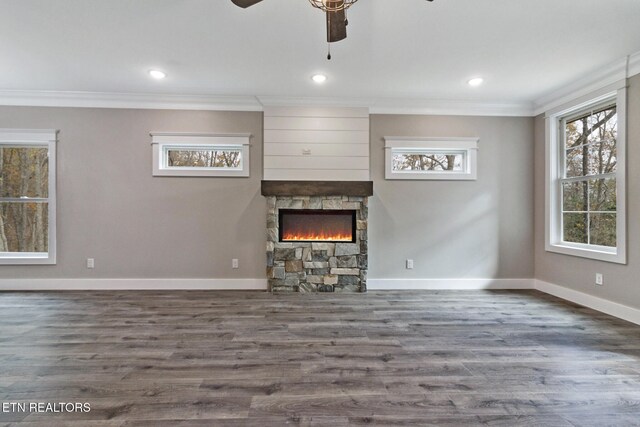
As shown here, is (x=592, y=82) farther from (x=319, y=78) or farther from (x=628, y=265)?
(x=319, y=78)

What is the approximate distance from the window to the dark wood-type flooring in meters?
1.05

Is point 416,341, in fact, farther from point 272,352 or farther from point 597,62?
point 597,62

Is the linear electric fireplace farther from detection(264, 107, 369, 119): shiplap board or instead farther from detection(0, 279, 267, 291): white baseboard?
detection(264, 107, 369, 119): shiplap board

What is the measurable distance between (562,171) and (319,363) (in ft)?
13.3

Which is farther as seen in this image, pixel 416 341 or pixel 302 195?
pixel 302 195

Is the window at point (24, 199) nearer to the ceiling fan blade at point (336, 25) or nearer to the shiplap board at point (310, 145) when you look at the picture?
the shiplap board at point (310, 145)

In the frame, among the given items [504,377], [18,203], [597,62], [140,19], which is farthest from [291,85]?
[18,203]

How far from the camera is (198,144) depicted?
416 cm

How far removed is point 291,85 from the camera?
12.2 ft

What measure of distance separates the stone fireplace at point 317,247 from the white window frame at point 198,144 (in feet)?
1.72

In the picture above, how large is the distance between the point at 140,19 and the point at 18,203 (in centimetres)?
341

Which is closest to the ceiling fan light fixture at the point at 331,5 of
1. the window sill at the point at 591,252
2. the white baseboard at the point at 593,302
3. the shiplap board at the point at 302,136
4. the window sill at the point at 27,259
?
the shiplap board at the point at 302,136

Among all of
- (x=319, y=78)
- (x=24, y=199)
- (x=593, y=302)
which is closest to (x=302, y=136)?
(x=319, y=78)

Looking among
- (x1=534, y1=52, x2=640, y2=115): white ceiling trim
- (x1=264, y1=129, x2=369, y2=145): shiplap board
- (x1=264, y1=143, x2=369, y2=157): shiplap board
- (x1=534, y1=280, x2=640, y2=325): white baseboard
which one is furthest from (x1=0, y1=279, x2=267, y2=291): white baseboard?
(x1=534, y1=52, x2=640, y2=115): white ceiling trim
